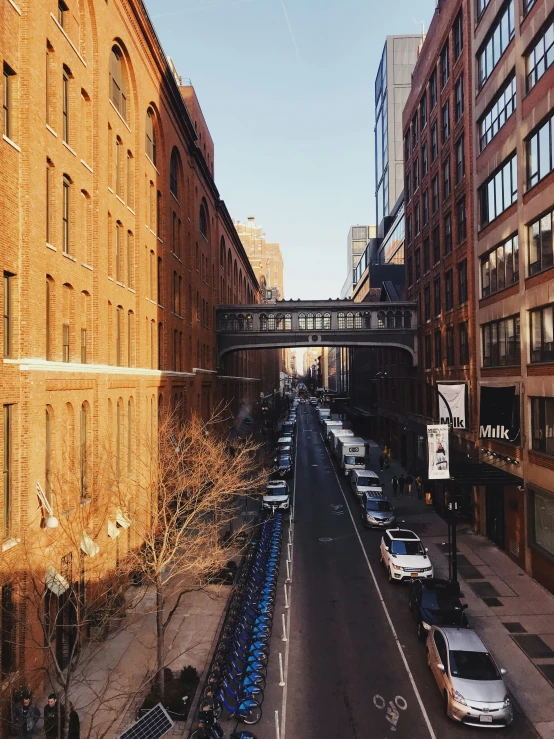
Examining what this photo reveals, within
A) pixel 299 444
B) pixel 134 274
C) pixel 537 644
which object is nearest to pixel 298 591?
pixel 537 644

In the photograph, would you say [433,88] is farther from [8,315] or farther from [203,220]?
[8,315]

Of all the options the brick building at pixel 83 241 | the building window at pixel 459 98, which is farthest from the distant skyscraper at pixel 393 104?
the brick building at pixel 83 241

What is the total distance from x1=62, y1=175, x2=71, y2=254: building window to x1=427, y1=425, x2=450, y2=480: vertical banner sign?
14495 millimetres

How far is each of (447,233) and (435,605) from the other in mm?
25677

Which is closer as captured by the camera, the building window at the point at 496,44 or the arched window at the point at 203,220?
the building window at the point at 496,44

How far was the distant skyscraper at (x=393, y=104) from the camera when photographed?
81.2 metres

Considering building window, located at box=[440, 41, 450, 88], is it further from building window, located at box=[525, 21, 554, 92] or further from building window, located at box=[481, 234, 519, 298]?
building window, located at box=[481, 234, 519, 298]

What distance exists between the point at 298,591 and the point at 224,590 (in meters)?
2.98

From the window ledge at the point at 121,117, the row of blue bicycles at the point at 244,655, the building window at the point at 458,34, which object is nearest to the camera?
the row of blue bicycles at the point at 244,655

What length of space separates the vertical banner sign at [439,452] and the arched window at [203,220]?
29321 mm

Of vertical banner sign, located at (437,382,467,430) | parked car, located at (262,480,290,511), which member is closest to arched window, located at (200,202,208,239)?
parked car, located at (262,480,290,511)

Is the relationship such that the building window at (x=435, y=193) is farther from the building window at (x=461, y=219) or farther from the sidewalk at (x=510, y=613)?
the sidewalk at (x=510, y=613)

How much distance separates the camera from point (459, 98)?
3347 cm

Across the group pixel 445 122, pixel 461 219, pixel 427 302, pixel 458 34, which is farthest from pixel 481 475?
pixel 458 34
